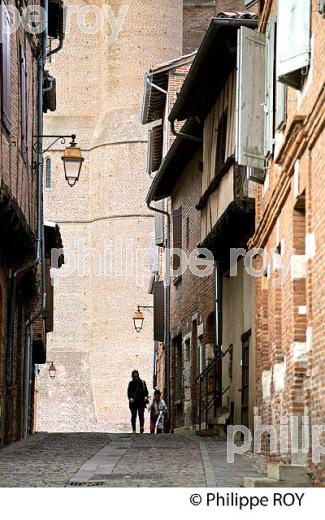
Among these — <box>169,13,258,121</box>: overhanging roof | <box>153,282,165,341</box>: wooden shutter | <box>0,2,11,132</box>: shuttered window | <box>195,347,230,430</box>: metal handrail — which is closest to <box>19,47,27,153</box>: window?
<box>0,2,11,132</box>: shuttered window

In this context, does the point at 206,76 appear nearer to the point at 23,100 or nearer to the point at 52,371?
the point at 23,100

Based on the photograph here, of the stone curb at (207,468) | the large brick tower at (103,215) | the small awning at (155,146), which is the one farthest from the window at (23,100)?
the large brick tower at (103,215)

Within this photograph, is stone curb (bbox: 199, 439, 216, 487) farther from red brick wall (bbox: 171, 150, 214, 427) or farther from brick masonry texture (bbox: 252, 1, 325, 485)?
red brick wall (bbox: 171, 150, 214, 427)

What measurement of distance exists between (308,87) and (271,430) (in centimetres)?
488

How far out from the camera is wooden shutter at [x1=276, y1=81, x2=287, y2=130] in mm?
14206

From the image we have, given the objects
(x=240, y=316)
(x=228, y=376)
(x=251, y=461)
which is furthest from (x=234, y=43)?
(x=251, y=461)

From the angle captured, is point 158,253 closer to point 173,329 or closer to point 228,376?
point 173,329

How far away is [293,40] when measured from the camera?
12117 mm

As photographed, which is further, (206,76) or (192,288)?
(192,288)

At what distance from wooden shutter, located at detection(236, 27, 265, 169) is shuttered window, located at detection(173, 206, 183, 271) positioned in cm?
1336

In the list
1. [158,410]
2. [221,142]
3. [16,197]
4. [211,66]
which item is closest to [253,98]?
[16,197]

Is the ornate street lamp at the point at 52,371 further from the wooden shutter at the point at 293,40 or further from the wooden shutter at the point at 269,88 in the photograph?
the wooden shutter at the point at 293,40

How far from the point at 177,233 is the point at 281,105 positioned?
15830 millimetres

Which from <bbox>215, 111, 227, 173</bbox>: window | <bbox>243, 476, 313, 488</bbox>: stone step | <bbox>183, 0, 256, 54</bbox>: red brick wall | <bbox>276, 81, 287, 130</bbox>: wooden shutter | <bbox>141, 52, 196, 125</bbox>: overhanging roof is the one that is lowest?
<bbox>243, 476, 313, 488</bbox>: stone step
